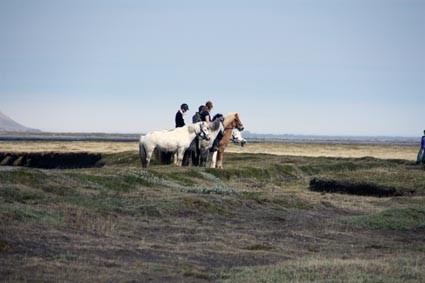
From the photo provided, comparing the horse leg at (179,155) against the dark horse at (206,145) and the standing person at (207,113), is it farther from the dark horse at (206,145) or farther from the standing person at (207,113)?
the standing person at (207,113)

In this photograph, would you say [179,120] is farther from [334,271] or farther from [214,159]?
[334,271]

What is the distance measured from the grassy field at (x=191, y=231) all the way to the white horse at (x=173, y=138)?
74.9 inches

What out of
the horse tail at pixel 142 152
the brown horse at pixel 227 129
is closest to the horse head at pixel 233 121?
the brown horse at pixel 227 129

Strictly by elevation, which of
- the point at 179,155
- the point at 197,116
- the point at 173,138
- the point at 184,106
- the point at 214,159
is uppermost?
the point at 184,106

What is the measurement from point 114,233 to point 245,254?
10.1ft

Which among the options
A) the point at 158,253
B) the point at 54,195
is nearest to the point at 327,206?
the point at 54,195

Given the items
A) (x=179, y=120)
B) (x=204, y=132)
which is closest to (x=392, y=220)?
(x=204, y=132)

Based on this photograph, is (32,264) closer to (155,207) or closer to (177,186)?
(155,207)

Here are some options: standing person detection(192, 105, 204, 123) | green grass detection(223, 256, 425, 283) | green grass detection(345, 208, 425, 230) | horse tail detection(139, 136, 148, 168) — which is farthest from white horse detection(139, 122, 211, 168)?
green grass detection(223, 256, 425, 283)

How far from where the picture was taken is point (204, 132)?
3284 centimetres

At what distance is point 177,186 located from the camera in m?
27.1

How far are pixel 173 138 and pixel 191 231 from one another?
14267mm

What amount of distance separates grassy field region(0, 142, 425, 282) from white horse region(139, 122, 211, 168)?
1903 mm

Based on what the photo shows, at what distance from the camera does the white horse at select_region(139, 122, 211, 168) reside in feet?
107
